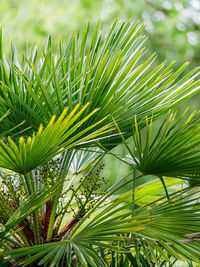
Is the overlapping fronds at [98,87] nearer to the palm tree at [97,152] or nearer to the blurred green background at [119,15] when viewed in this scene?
the palm tree at [97,152]

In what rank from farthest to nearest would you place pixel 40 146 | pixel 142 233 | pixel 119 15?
pixel 119 15, pixel 142 233, pixel 40 146

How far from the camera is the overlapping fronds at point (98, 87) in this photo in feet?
2.06

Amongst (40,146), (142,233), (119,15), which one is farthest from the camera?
(119,15)

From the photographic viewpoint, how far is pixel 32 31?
3.54 meters

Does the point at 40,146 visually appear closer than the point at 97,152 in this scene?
Yes

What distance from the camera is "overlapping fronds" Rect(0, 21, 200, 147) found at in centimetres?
63

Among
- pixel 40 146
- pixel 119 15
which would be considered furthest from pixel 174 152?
pixel 119 15

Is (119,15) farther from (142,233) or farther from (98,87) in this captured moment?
(142,233)

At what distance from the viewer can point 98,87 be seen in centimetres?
65

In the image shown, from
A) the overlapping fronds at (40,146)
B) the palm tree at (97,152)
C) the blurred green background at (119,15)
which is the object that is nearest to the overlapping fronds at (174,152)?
the palm tree at (97,152)

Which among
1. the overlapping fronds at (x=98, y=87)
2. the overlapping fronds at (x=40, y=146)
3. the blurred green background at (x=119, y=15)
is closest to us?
the overlapping fronds at (x=40, y=146)

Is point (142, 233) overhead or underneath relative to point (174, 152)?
underneath

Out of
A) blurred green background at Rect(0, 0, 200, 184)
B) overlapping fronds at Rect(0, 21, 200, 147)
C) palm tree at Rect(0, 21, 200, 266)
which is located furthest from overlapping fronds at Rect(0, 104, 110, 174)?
blurred green background at Rect(0, 0, 200, 184)

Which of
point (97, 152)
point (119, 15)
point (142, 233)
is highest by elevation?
point (119, 15)
